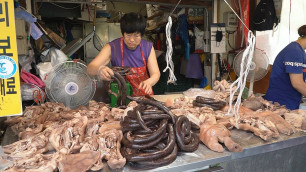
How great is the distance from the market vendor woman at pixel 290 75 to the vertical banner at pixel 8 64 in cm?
373

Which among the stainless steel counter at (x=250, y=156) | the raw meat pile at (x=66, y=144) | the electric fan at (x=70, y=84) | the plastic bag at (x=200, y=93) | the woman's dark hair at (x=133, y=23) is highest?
the woman's dark hair at (x=133, y=23)

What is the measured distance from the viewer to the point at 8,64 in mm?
1780

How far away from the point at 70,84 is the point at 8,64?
4.65ft

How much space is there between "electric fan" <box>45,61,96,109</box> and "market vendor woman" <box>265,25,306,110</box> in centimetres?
304

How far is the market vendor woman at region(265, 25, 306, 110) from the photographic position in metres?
3.70

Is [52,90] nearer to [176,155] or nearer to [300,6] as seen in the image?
[176,155]

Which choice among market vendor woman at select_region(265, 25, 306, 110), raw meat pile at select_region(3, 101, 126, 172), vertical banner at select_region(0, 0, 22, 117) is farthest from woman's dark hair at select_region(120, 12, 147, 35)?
market vendor woman at select_region(265, 25, 306, 110)

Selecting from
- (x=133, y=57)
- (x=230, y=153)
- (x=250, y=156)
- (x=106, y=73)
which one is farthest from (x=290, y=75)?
(x=106, y=73)

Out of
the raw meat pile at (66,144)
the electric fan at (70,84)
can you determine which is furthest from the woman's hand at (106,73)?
the raw meat pile at (66,144)

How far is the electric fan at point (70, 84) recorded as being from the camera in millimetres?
3150

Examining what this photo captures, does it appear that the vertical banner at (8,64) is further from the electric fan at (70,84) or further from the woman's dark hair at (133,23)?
the woman's dark hair at (133,23)

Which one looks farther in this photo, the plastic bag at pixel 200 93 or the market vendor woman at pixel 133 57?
the plastic bag at pixel 200 93

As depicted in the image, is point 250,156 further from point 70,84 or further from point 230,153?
point 70,84

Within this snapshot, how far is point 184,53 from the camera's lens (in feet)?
26.2
